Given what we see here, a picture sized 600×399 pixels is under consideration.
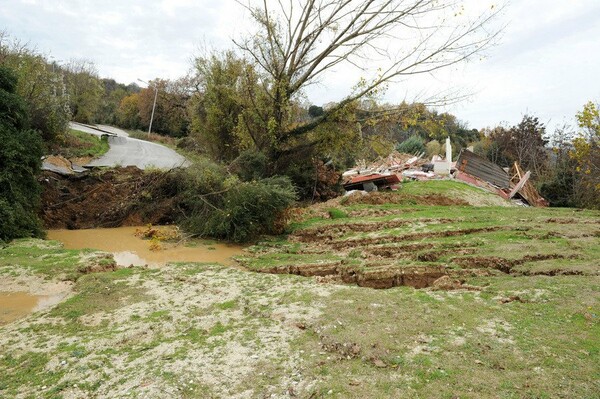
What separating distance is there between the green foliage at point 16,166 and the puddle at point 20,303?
157 inches

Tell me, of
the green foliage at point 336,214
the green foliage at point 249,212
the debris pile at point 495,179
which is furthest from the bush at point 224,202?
the debris pile at point 495,179

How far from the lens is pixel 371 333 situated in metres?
5.03

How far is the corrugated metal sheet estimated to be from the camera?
2597 centimetres

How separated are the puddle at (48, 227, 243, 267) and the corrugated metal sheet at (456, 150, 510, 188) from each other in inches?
756

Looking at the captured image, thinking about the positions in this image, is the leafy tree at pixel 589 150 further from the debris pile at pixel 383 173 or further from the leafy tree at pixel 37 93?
the leafy tree at pixel 37 93

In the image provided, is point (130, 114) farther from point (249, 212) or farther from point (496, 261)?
point (496, 261)

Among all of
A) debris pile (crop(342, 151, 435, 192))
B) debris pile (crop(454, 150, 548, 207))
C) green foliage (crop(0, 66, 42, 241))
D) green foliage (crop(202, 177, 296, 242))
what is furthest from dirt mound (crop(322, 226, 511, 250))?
debris pile (crop(454, 150, 548, 207))

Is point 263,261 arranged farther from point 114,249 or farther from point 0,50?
point 0,50

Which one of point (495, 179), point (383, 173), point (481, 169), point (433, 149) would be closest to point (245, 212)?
point (383, 173)

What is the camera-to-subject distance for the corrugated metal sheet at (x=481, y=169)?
26.0 meters

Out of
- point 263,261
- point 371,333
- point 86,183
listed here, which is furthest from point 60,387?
point 86,183

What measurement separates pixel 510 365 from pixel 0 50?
2630 centimetres

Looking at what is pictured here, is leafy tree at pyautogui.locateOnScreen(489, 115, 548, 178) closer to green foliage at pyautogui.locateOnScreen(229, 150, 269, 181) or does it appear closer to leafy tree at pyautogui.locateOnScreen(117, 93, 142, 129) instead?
green foliage at pyautogui.locateOnScreen(229, 150, 269, 181)

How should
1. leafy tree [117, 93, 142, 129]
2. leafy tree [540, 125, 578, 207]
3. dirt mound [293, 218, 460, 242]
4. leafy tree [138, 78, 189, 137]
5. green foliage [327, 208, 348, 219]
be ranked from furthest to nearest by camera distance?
leafy tree [117, 93, 142, 129]
leafy tree [138, 78, 189, 137]
leafy tree [540, 125, 578, 207]
green foliage [327, 208, 348, 219]
dirt mound [293, 218, 460, 242]
